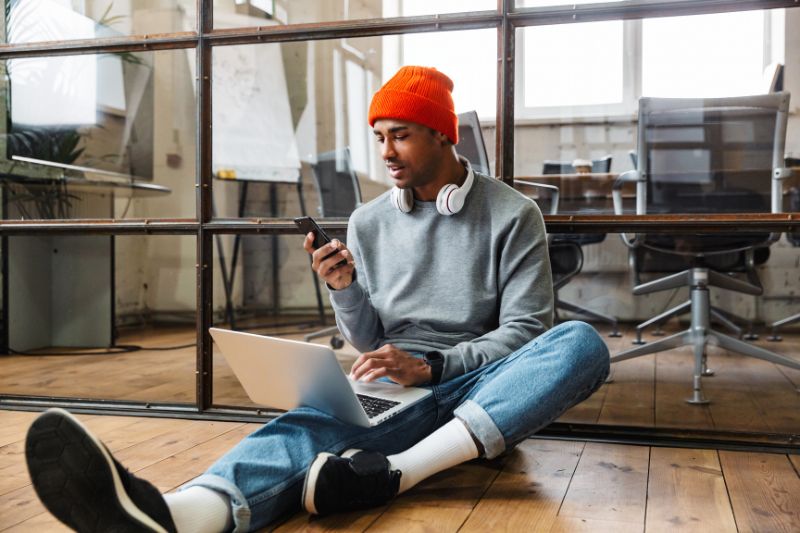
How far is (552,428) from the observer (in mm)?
1719

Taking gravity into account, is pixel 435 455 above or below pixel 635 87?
below

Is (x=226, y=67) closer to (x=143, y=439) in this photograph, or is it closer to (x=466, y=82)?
(x=466, y=82)

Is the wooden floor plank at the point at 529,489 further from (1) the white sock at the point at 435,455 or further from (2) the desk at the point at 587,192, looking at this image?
(2) the desk at the point at 587,192

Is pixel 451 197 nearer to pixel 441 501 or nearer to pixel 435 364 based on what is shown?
pixel 435 364

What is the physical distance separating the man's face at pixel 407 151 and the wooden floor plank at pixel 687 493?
2.39 ft

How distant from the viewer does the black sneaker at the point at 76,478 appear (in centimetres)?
86

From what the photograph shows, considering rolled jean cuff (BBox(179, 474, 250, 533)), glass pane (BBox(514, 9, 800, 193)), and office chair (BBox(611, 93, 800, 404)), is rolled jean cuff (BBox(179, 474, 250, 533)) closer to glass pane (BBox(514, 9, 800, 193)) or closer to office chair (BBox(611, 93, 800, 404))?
glass pane (BBox(514, 9, 800, 193))

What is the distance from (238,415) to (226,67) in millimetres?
1299

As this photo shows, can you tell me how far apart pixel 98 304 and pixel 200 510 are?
2375 mm

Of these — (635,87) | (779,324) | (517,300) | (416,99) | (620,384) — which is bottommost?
(620,384)

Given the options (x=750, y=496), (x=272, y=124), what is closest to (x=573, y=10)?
(x=750, y=496)

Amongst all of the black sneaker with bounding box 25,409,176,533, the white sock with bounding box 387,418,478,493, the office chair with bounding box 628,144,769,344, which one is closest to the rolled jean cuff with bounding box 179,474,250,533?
the black sneaker with bounding box 25,409,176,533

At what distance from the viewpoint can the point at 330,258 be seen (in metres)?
1.31

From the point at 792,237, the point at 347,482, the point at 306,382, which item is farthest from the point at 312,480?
the point at 792,237
